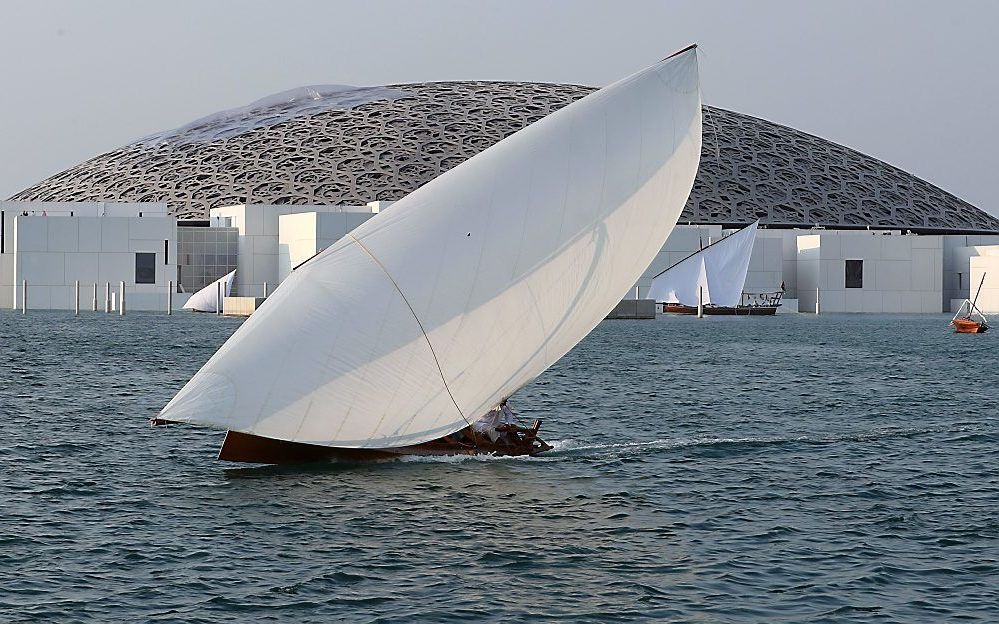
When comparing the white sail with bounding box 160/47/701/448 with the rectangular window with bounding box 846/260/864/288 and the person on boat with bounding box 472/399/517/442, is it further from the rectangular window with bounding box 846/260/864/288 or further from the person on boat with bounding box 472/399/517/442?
the rectangular window with bounding box 846/260/864/288

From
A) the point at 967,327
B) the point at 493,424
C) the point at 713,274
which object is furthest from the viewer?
the point at 713,274

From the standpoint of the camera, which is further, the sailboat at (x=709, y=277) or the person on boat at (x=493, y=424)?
the sailboat at (x=709, y=277)

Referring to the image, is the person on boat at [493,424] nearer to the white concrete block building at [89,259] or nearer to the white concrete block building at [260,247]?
the white concrete block building at [89,259]

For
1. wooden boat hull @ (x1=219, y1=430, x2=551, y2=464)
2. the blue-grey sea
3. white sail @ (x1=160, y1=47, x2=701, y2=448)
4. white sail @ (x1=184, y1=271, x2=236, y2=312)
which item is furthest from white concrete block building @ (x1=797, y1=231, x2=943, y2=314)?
wooden boat hull @ (x1=219, y1=430, x2=551, y2=464)

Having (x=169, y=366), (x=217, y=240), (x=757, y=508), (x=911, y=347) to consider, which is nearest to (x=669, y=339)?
(x=911, y=347)

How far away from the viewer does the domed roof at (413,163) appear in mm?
122250

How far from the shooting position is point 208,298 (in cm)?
9919

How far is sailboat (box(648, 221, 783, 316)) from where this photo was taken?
327 feet

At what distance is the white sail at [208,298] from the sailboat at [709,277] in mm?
29292

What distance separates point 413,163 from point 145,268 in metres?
31.3

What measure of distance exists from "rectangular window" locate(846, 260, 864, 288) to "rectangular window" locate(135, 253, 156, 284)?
4937 cm

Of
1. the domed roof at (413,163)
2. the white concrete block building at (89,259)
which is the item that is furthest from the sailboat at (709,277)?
the white concrete block building at (89,259)

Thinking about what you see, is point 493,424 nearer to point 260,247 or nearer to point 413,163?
point 260,247

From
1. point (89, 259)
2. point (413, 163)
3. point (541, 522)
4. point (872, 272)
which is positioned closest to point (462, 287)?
point (541, 522)
